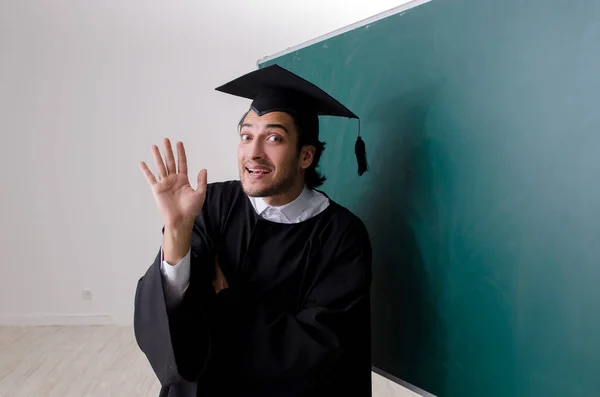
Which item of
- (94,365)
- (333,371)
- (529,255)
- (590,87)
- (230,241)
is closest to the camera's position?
(590,87)

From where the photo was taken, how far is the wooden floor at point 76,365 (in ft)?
9.18

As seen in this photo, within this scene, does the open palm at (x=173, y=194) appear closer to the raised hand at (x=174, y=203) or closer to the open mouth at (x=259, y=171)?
the raised hand at (x=174, y=203)

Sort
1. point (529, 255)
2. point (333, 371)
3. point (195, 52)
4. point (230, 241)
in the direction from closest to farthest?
point (529, 255), point (333, 371), point (230, 241), point (195, 52)

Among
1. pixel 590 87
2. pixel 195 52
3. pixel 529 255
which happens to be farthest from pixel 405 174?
pixel 195 52

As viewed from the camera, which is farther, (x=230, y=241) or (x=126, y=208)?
(x=126, y=208)

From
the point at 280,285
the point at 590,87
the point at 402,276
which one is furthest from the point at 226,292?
the point at 590,87

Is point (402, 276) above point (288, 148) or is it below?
below

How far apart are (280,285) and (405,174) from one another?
558 mm

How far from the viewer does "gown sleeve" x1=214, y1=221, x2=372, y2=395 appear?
1.33 m

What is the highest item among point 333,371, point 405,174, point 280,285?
point 405,174

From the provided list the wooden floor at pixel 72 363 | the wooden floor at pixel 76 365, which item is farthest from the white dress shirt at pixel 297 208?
the wooden floor at pixel 72 363

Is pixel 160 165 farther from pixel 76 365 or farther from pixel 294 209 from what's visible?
pixel 76 365

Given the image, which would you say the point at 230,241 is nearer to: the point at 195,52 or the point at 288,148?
the point at 288,148

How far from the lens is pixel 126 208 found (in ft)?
12.2
